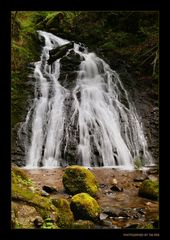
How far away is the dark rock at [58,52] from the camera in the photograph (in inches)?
505

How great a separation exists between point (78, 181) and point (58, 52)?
7.72m

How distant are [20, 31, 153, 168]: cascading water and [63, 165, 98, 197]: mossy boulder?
276 cm

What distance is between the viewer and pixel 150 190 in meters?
6.39

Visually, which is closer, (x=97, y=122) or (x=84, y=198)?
(x=84, y=198)

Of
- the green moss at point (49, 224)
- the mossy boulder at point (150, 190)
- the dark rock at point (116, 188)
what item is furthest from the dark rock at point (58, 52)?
the green moss at point (49, 224)

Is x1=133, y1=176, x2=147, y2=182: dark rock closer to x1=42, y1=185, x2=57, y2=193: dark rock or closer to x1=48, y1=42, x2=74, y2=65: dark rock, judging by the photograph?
x1=42, y1=185, x2=57, y2=193: dark rock

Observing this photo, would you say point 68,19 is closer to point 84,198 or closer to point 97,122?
point 97,122

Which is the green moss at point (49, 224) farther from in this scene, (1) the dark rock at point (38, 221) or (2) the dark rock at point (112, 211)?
(2) the dark rock at point (112, 211)

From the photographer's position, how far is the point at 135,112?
1129 centimetres

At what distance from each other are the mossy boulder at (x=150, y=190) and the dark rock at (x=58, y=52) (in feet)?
24.3

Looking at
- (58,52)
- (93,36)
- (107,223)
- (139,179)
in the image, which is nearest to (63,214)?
(107,223)
